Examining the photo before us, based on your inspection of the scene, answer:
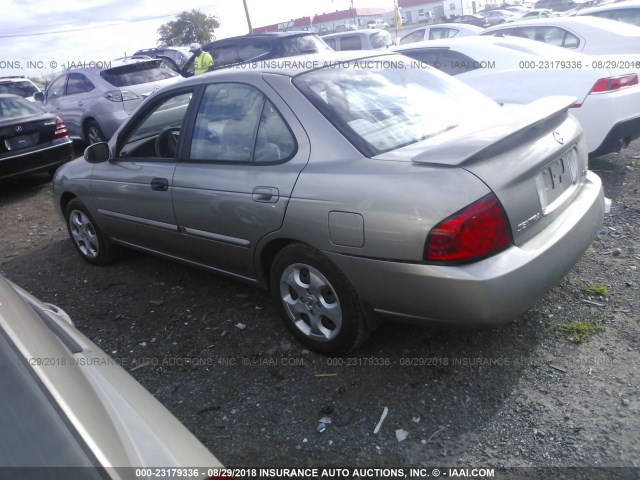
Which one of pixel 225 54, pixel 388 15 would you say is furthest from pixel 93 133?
pixel 388 15

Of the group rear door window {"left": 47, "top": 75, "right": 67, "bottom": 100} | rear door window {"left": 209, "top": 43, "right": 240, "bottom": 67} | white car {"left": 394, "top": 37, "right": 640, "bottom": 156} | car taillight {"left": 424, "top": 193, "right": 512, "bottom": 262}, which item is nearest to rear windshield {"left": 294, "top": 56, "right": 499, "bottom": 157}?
car taillight {"left": 424, "top": 193, "right": 512, "bottom": 262}

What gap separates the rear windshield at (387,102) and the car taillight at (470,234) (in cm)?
62

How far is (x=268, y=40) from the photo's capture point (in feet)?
35.5

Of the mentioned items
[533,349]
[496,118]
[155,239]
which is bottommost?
[533,349]

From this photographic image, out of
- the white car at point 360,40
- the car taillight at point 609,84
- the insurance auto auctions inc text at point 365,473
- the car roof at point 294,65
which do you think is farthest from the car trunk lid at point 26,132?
the white car at point 360,40

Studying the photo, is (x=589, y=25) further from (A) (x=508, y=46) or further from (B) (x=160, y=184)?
(B) (x=160, y=184)

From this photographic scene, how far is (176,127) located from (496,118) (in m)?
2.28

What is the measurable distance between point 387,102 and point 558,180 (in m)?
1.05

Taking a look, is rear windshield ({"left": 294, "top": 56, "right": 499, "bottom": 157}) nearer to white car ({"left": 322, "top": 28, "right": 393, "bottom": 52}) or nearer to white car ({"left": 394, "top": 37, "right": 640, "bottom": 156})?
white car ({"left": 394, "top": 37, "right": 640, "bottom": 156})

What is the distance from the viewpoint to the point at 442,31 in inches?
634

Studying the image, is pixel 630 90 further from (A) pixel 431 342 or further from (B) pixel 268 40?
(B) pixel 268 40

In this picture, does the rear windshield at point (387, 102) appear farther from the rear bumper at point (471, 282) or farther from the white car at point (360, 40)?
the white car at point (360, 40)

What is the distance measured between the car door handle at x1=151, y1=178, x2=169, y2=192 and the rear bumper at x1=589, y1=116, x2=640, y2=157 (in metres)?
4.03

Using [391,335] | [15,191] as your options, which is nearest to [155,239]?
[391,335]
